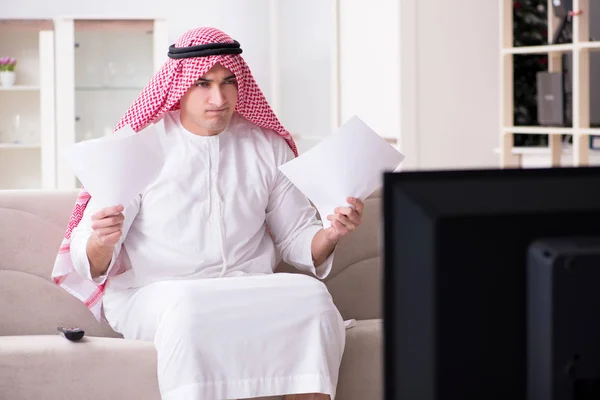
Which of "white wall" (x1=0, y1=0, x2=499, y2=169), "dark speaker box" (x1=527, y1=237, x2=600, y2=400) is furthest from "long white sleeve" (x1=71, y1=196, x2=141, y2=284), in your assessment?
"white wall" (x1=0, y1=0, x2=499, y2=169)

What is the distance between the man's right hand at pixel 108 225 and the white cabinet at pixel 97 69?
4.22 metres

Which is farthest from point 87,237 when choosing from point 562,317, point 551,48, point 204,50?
point 551,48

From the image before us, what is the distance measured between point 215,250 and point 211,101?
412mm

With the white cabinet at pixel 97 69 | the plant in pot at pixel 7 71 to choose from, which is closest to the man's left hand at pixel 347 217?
the white cabinet at pixel 97 69

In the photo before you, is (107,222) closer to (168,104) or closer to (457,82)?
(168,104)

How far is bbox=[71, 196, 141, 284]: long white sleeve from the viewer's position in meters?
2.45

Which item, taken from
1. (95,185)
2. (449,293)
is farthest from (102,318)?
(449,293)

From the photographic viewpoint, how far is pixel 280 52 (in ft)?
21.4

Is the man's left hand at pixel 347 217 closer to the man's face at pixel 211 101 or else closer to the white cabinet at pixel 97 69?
the man's face at pixel 211 101

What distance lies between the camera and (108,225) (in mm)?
2340

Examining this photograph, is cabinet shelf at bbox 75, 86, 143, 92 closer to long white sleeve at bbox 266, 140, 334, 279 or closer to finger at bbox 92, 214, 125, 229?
long white sleeve at bbox 266, 140, 334, 279

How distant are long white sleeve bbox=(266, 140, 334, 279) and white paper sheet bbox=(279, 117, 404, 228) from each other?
0.26 meters

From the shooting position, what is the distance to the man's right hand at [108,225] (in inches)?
91.7

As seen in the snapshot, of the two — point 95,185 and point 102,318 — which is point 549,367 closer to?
point 95,185
